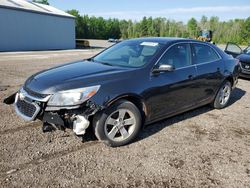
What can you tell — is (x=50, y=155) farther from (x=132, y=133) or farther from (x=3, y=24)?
(x=3, y=24)

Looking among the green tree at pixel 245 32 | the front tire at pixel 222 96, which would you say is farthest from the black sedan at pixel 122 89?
the green tree at pixel 245 32

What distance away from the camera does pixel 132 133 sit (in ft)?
13.4

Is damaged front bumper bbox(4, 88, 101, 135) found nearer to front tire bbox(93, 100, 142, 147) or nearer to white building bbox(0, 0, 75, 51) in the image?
front tire bbox(93, 100, 142, 147)

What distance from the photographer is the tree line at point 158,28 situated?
68.4m

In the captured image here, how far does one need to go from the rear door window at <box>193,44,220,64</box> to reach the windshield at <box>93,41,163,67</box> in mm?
992

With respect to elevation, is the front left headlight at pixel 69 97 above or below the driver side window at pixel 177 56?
below

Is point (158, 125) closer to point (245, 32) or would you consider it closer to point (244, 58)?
point (244, 58)

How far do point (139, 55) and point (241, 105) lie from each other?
356cm

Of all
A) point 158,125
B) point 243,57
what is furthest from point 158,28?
point 158,125

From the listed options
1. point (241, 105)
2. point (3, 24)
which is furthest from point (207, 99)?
point (3, 24)

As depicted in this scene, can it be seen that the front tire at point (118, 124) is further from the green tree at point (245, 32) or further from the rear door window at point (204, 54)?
the green tree at point (245, 32)

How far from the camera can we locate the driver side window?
4.53 meters

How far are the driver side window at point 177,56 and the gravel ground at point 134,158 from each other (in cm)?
Answer: 117

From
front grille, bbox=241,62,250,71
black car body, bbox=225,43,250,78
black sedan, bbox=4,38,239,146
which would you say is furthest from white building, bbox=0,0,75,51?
black sedan, bbox=4,38,239,146
